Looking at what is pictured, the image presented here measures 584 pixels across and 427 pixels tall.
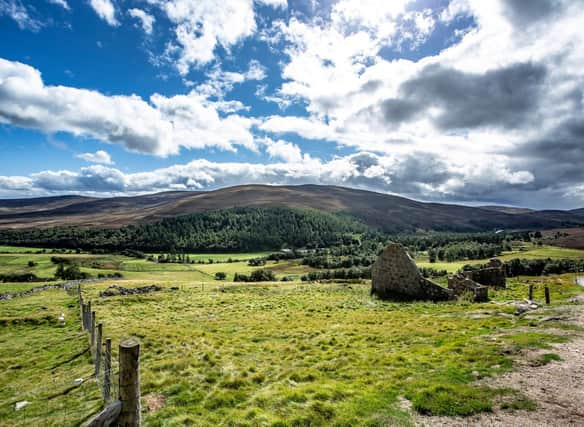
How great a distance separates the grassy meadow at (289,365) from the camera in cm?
812

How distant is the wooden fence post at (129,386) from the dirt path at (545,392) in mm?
6610

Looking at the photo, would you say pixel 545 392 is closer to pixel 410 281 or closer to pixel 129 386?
pixel 129 386

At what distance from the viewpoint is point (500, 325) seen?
1493 centimetres

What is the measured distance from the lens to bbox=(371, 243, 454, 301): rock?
27422mm

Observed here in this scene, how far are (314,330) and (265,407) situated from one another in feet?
31.1

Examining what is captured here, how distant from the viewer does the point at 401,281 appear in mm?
29609

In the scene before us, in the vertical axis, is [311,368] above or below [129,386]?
below

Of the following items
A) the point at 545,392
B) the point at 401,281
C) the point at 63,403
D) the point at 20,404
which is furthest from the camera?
the point at 401,281


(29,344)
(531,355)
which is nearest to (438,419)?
(531,355)

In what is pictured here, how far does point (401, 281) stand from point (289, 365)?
20818mm

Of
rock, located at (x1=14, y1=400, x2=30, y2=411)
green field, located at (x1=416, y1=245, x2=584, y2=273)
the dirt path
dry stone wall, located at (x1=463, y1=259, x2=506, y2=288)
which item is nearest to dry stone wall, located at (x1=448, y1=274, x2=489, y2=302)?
dry stone wall, located at (x1=463, y1=259, x2=506, y2=288)

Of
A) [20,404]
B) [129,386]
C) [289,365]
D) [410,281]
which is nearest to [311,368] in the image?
[289,365]

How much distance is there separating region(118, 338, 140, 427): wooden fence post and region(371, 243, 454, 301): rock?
2695cm

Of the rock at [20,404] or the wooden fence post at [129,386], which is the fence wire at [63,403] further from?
the wooden fence post at [129,386]
